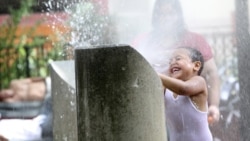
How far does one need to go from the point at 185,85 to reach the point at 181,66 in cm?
16

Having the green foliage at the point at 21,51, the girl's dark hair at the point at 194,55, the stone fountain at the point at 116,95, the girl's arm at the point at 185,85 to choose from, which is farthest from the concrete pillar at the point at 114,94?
the green foliage at the point at 21,51

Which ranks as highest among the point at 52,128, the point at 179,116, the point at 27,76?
the point at 179,116

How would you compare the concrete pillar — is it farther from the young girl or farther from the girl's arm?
the young girl

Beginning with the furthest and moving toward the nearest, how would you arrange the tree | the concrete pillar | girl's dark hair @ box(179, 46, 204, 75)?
the tree, girl's dark hair @ box(179, 46, 204, 75), the concrete pillar

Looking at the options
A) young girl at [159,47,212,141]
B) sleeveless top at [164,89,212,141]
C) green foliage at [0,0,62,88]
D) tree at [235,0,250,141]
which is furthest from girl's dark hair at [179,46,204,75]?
green foliage at [0,0,62,88]

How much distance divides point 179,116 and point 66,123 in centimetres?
98

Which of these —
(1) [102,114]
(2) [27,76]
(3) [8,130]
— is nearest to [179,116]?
(1) [102,114]

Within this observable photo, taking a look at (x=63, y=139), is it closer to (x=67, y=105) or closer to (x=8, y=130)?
(x=67, y=105)

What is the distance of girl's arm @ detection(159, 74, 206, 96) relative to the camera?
11.4ft

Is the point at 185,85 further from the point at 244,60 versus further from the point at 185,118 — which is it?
the point at 244,60

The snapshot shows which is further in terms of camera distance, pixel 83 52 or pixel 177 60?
pixel 177 60

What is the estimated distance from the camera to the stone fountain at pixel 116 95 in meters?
3.09

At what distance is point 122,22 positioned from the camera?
6.47 metres

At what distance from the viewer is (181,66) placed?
3635 mm
